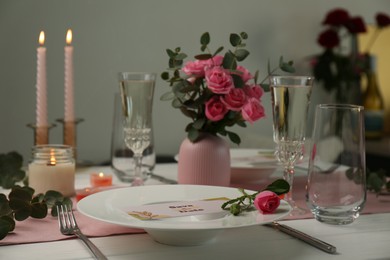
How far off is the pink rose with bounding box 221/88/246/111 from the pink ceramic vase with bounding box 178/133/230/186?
3.7 inches

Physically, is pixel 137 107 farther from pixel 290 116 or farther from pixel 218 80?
pixel 290 116

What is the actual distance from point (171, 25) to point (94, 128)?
59 cm

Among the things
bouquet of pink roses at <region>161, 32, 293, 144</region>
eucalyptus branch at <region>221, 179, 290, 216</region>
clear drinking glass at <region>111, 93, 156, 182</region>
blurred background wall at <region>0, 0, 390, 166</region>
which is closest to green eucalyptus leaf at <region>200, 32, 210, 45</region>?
bouquet of pink roses at <region>161, 32, 293, 144</region>

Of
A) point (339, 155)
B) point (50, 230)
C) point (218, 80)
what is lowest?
point (50, 230)

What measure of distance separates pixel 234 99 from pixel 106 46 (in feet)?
5.26

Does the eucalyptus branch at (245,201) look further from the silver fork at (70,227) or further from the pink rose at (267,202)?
the silver fork at (70,227)

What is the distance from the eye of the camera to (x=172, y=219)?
0.96 metres

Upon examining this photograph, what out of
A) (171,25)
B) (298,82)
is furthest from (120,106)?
(171,25)

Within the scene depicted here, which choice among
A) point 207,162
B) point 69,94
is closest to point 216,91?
point 207,162

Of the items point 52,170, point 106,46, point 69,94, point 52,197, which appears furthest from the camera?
point 106,46

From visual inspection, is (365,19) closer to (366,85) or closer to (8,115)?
(366,85)

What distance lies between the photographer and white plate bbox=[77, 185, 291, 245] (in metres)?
0.87

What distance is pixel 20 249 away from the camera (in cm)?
92

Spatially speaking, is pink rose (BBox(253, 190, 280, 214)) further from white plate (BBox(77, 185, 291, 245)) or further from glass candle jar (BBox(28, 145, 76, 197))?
glass candle jar (BBox(28, 145, 76, 197))
